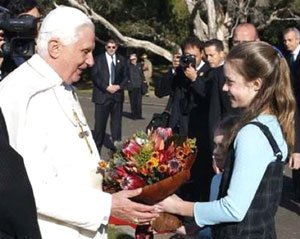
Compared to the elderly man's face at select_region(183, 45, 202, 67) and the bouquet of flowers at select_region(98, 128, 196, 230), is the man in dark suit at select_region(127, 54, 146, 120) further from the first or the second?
the bouquet of flowers at select_region(98, 128, 196, 230)

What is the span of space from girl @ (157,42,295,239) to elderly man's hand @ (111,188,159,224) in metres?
0.17

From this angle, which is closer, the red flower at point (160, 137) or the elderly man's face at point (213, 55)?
the red flower at point (160, 137)

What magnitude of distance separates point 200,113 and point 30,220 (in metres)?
5.06

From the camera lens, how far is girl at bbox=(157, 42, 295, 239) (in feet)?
9.44

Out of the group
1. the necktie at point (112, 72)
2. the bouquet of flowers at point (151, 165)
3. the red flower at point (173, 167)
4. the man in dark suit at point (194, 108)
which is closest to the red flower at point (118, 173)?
the bouquet of flowers at point (151, 165)

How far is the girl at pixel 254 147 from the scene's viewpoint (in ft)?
9.44

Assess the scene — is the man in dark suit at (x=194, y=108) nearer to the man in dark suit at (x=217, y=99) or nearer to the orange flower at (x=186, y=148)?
the man in dark suit at (x=217, y=99)

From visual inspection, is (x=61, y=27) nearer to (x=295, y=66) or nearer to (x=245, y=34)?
(x=245, y=34)

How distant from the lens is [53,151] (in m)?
2.97

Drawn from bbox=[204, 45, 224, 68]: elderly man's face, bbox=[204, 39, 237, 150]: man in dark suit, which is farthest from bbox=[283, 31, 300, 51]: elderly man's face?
bbox=[204, 39, 237, 150]: man in dark suit

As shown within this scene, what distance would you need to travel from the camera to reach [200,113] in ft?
23.2

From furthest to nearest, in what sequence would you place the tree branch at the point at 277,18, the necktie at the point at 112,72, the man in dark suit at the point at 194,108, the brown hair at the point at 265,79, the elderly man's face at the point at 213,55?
the tree branch at the point at 277,18 → the necktie at the point at 112,72 → the elderly man's face at the point at 213,55 → the man in dark suit at the point at 194,108 → the brown hair at the point at 265,79

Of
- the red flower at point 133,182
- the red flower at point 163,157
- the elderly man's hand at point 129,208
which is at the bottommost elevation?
the elderly man's hand at point 129,208

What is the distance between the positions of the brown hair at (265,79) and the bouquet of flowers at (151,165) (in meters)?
0.27
